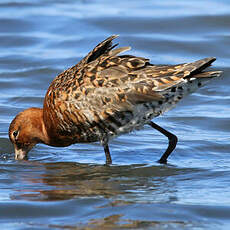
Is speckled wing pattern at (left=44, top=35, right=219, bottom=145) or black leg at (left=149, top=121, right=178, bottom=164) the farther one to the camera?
black leg at (left=149, top=121, right=178, bottom=164)

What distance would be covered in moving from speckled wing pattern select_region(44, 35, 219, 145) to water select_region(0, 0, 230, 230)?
56cm

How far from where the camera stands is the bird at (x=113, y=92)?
7965mm

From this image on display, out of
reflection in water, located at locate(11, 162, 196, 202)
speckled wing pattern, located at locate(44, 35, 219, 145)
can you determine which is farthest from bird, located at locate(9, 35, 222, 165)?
reflection in water, located at locate(11, 162, 196, 202)

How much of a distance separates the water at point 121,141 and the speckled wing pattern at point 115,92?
22.2 inches

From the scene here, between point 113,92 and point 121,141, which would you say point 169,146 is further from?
point 113,92

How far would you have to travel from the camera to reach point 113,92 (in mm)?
8008

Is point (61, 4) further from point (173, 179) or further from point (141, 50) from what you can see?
point (173, 179)

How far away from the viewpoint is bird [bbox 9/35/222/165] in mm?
7965

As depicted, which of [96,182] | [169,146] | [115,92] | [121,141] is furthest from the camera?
[121,141]

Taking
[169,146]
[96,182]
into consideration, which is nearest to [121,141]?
[169,146]

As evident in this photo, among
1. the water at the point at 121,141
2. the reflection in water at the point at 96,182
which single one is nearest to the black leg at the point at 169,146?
the water at the point at 121,141

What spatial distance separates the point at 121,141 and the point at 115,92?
190 centimetres

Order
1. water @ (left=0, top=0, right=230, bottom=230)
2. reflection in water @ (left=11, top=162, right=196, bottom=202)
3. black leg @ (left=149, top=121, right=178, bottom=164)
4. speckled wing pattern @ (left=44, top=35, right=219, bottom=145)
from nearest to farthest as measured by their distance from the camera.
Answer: water @ (left=0, top=0, right=230, bottom=230), reflection in water @ (left=11, top=162, right=196, bottom=202), speckled wing pattern @ (left=44, top=35, right=219, bottom=145), black leg @ (left=149, top=121, right=178, bottom=164)

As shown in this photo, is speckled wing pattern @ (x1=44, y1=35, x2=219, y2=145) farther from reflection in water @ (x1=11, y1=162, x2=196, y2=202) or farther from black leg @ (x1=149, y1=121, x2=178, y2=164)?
→ black leg @ (x1=149, y1=121, x2=178, y2=164)
